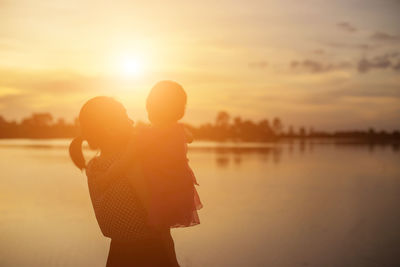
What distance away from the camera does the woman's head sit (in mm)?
2199

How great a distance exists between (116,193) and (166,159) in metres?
0.31

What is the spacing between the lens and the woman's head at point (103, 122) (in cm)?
220

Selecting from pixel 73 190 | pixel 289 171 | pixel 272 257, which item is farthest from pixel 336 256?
pixel 289 171

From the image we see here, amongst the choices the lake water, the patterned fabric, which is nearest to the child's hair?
the patterned fabric

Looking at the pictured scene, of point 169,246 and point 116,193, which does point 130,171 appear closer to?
point 116,193

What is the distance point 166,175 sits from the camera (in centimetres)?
237

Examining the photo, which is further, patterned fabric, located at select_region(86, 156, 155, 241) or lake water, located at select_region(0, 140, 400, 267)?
lake water, located at select_region(0, 140, 400, 267)

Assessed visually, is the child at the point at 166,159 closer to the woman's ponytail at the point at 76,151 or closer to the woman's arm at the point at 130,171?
the woman's arm at the point at 130,171

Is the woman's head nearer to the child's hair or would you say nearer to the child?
the child

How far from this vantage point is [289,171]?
20.5 m

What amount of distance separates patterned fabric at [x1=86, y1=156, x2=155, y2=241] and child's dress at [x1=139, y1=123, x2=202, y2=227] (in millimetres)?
69

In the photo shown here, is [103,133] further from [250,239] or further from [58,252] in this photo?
[250,239]

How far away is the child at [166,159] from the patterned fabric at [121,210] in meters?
0.07

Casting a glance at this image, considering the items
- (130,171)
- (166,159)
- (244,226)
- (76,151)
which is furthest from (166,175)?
(244,226)
